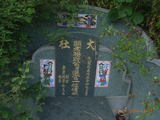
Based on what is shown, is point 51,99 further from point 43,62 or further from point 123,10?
point 123,10

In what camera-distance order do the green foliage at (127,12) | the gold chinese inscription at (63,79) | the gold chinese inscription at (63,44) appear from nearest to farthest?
the green foliage at (127,12)
the gold chinese inscription at (63,44)
the gold chinese inscription at (63,79)

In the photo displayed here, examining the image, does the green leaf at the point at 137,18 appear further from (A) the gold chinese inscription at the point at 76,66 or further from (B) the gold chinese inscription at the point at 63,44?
(B) the gold chinese inscription at the point at 63,44

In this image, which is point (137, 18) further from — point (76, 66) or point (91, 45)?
point (76, 66)

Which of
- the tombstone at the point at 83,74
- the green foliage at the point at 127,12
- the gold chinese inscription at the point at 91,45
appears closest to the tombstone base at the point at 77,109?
the tombstone at the point at 83,74

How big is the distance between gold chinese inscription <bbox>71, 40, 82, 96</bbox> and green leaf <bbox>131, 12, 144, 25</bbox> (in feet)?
2.20

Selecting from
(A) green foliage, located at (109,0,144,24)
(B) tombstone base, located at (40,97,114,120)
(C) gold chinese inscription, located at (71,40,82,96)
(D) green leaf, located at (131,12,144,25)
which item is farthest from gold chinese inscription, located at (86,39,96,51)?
(B) tombstone base, located at (40,97,114,120)

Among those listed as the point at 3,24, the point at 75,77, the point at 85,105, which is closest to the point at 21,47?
the point at 3,24

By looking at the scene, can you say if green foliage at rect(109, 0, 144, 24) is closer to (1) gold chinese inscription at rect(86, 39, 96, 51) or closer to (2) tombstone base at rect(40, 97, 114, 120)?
(1) gold chinese inscription at rect(86, 39, 96, 51)

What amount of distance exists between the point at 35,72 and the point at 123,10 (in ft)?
4.19

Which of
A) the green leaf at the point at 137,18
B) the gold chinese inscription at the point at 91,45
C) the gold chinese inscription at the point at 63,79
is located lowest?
the gold chinese inscription at the point at 63,79

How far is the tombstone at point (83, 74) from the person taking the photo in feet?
8.40

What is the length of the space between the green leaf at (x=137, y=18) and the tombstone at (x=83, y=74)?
0.51ft

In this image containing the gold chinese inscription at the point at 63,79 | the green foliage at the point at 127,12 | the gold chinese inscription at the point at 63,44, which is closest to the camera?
the green foliage at the point at 127,12

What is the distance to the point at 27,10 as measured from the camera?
212cm
